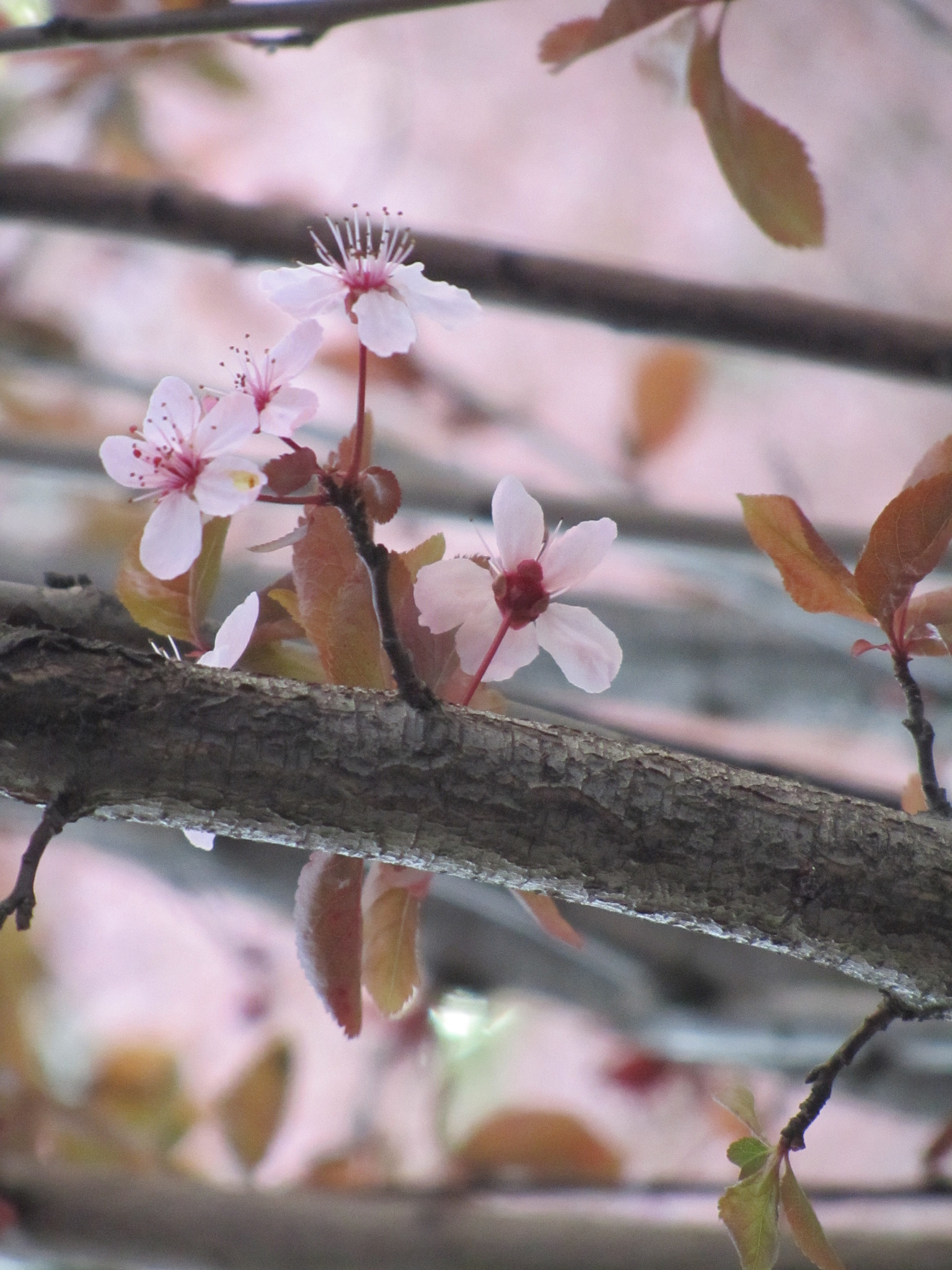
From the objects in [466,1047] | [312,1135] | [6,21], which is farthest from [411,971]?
[312,1135]

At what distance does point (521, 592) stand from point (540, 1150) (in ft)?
1.93

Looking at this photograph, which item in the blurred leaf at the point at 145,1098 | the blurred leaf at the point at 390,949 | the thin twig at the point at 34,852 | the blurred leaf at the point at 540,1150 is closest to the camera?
the thin twig at the point at 34,852

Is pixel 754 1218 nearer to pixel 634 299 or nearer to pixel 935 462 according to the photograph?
pixel 935 462

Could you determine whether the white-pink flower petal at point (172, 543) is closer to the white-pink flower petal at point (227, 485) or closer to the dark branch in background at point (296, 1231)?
the white-pink flower petal at point (227, 485)

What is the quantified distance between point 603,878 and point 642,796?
0.09 ft

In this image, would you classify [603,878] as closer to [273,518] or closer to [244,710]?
[244,710]

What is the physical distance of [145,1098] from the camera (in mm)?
1014

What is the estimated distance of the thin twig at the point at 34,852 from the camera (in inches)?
12.0

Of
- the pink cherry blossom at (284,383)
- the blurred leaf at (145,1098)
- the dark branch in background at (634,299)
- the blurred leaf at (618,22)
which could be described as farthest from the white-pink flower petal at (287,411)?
the blurred leaf at (145,1098)

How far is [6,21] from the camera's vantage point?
2.81 feet

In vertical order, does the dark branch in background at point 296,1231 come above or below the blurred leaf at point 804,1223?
below

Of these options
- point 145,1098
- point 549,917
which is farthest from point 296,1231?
point 549,917

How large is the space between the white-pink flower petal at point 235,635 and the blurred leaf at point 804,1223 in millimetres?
243

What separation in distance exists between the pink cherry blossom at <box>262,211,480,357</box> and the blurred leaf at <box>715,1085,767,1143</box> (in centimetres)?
27
